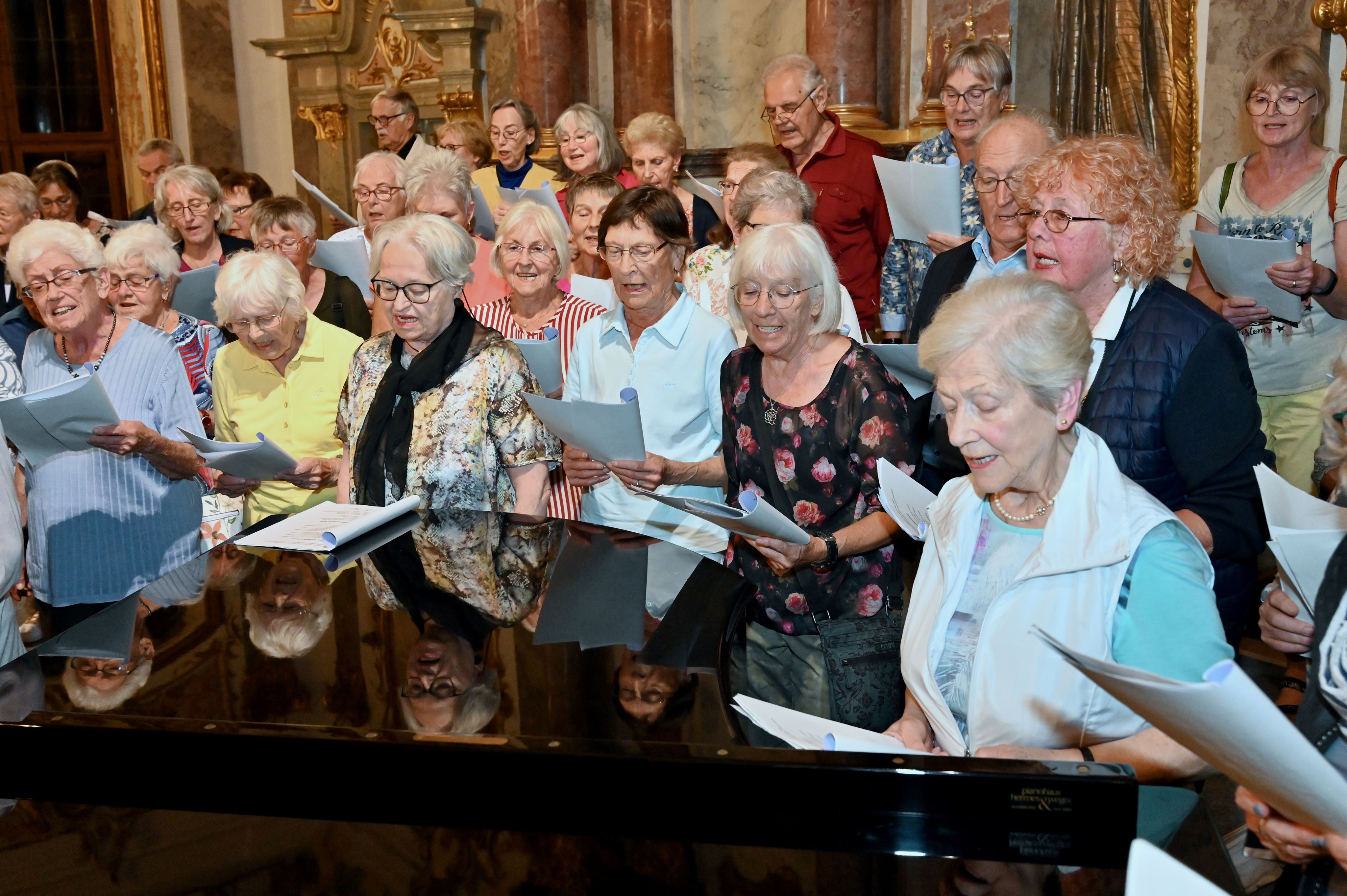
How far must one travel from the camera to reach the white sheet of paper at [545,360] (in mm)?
3855

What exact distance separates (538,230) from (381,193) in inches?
64.2

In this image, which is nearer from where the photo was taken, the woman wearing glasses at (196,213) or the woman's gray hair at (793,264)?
the woman's gray hair at (793,264)

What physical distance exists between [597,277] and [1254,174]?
9.25ft

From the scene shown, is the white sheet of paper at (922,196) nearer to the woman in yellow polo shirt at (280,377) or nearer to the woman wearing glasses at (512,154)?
the woman in yellow polo shirt at (280,377)

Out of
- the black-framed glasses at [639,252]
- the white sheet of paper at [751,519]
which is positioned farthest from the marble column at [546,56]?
the white sheet of paper at [751,519]

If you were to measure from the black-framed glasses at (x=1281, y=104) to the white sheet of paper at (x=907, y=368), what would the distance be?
6.26 ft

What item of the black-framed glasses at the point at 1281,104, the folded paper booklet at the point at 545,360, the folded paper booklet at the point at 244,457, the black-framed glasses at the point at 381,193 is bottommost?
the folded paper booklet at the point at 244,457

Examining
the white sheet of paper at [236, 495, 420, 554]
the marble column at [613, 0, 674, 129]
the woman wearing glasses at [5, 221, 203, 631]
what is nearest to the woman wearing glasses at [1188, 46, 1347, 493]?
the white sheet of paper at [236, 495, 420, 554]

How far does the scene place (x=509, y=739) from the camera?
6.28 feet

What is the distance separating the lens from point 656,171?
5.71 metres

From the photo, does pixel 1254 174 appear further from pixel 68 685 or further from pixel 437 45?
pixel 437 45

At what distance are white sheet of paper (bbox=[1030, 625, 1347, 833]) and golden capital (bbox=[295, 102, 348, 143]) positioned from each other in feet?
35.0

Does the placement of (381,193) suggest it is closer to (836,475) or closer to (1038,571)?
(836,475)

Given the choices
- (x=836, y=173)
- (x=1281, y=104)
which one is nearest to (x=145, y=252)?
(x=836, y=173)
